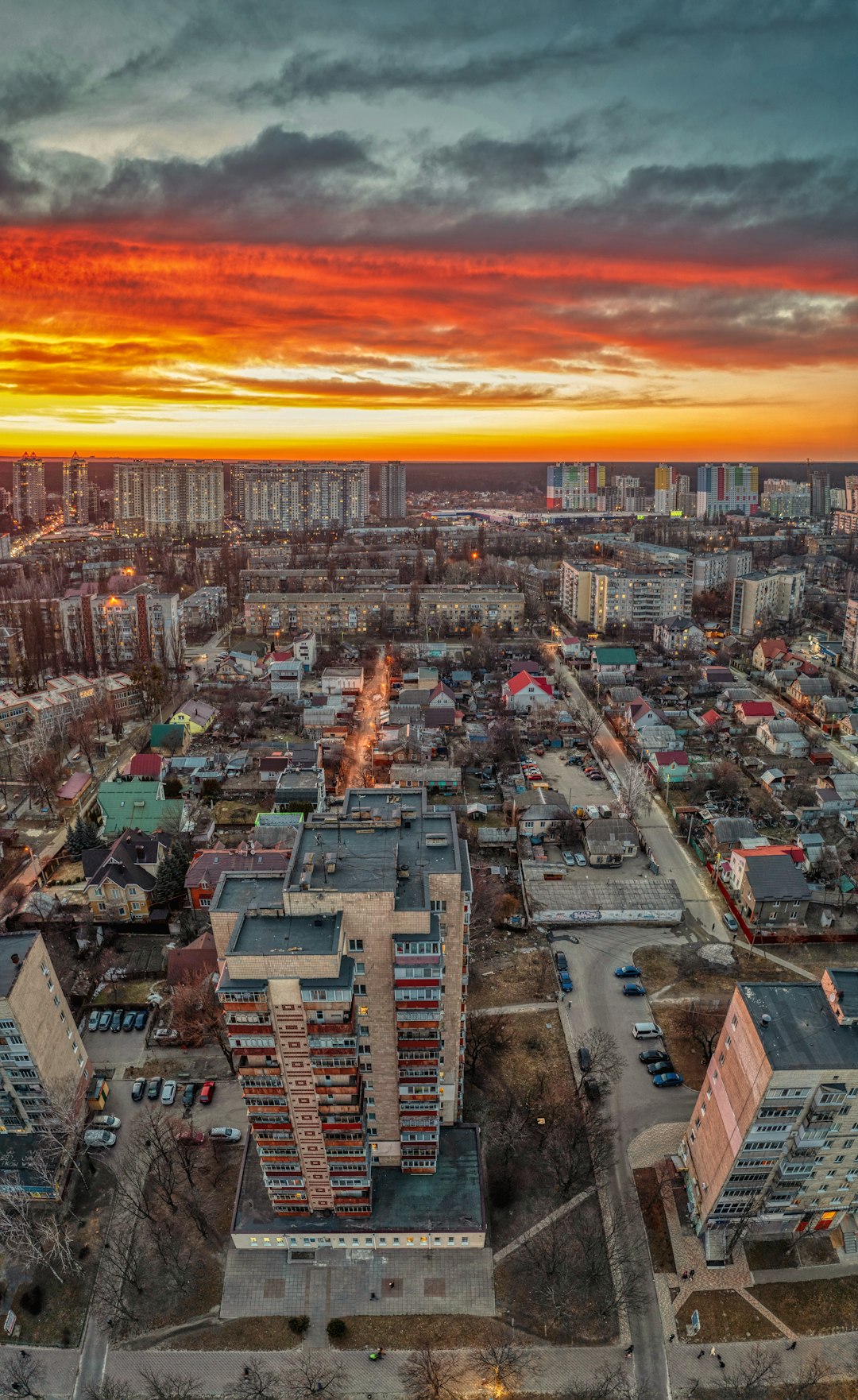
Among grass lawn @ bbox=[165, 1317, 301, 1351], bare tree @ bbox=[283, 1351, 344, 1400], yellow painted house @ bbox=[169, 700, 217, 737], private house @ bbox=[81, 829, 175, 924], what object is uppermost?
yellow painted house @ bbox=[169, 700, 217, 737]

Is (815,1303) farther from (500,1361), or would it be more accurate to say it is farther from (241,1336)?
(241,1336)

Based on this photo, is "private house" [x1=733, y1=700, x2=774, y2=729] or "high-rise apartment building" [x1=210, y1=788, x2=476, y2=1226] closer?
"high-rise apartment building" [x1=210, y1=788, x2=476, y2=1226]

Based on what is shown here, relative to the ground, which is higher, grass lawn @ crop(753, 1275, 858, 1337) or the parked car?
the parked car

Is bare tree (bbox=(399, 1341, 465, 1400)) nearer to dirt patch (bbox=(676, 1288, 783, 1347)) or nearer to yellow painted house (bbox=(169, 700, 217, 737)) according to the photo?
dirt patch (bbox=(676, 1288, 783, 1347))

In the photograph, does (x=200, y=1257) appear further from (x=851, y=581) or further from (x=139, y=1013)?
(x=851, y=581)

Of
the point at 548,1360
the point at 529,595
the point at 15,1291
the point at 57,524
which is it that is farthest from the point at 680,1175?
the point at 57,524

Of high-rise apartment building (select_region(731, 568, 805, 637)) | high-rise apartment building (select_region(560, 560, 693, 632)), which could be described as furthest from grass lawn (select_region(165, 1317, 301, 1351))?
high-rise apartment building (select_region(731, 568, 805, 637))
